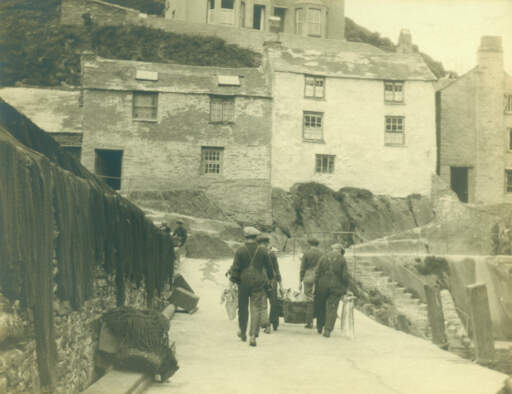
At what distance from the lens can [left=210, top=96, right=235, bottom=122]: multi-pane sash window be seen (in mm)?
37688

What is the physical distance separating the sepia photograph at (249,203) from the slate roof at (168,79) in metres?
0.12

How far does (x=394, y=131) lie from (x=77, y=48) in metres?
25.0

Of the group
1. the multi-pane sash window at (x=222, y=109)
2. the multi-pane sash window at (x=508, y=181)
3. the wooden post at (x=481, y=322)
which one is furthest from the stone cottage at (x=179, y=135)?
the wooden post at (x=481, y=322)

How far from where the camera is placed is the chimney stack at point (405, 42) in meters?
53.8

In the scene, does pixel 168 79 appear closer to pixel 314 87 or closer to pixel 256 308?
pixel 314 87

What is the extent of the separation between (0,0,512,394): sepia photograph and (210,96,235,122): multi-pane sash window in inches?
4.7

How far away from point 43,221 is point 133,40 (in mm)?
46004

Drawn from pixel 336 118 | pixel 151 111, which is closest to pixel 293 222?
pixel 336 118

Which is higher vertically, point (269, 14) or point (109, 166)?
point (269, 14)

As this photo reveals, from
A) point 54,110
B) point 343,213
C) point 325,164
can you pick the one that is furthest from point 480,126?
point 54,110

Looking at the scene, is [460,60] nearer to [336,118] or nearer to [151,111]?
[336,118]

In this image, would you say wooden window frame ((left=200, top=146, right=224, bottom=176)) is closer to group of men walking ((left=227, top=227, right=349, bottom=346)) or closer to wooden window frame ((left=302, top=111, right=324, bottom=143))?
wooden window frame ((left=302, top=111, right=324, bottom=143))

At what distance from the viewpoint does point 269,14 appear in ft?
176

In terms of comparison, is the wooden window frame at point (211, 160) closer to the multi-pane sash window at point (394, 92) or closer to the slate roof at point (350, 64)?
the slate roof at point (350, 64)
